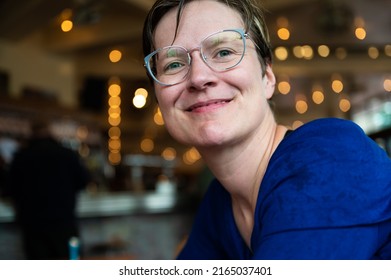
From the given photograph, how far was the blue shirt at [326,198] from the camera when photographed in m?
0.61

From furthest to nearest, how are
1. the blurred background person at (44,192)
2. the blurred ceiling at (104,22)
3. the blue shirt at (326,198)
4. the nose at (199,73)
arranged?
the blurred ceiling at (104,22)
the blurred background person at (44,192)
the nose at (199,73)
the blue shirt at (326,198)

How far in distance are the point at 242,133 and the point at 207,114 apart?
0.22ft

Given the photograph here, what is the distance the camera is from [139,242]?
430 cm

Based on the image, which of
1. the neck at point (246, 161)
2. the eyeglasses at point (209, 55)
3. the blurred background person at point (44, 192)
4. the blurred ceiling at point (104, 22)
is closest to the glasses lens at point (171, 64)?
the eyeglasses at point (209, 55)

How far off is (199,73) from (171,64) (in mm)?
60

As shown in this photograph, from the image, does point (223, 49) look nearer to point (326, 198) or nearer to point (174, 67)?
point (174, 67)

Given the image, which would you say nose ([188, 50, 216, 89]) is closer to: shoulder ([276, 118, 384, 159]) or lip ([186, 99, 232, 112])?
lip ([186, 99, 232, 112])

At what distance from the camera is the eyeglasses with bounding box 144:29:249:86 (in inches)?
29.9

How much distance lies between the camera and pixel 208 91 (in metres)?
0.78

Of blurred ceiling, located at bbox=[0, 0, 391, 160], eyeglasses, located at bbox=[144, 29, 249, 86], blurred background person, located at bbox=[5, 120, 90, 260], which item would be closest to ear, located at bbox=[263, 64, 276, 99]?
eyeglasses, located at bbox=[144, 29, 249, 86]

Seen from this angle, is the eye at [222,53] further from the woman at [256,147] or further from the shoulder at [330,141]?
the shoulder at [330,141]

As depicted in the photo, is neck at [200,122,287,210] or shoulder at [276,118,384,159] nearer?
shoulder at [276,118,384,159]

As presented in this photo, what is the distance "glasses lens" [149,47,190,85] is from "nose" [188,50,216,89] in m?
0.02
